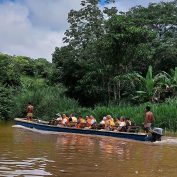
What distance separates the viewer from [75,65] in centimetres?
3125

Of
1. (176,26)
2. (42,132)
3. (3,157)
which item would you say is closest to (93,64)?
(42,132)

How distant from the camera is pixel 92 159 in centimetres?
1223

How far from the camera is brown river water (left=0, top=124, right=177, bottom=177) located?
32.5 ft

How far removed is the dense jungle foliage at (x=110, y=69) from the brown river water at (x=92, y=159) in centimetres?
670

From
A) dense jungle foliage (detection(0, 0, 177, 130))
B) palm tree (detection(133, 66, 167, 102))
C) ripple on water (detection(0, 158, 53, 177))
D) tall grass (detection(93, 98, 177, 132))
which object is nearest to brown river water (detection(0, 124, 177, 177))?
ripple on water (detection(0, 158, 53, 177))

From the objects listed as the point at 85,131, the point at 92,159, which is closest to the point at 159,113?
the point at 85,131

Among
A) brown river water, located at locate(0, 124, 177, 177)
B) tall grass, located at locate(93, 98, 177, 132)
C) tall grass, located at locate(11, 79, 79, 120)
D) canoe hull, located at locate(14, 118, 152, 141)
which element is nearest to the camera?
brown river water, located at locate(0, 124, 177, 177)

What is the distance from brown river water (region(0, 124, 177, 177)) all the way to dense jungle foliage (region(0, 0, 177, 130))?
6.70m

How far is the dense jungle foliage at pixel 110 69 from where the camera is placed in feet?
86.5

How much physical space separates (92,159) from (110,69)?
16.4 m

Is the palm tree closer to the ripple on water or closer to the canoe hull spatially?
the canoe hull

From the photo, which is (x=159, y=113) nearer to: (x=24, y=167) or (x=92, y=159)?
(x=92, y=159)

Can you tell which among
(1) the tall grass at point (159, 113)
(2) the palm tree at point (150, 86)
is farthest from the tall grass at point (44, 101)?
(1) the tall grass at point (159, 113)

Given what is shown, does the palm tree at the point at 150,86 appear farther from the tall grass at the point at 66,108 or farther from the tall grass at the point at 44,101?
the tall grass at the point at 44,101
